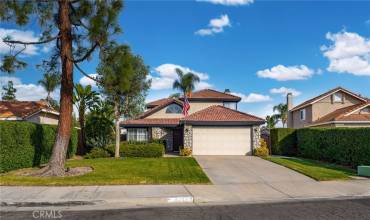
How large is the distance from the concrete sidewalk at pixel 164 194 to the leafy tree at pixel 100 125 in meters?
17.7

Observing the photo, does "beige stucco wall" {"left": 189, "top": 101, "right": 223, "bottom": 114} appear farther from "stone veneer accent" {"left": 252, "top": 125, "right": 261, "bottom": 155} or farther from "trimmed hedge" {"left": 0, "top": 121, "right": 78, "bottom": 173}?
"trimmed hedge" {"left": 0, "top": 121, "right": 78, "bottom": 173}

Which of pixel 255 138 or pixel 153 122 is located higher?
pixel 153 122

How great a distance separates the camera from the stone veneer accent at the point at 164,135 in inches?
1303

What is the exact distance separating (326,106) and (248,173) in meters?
21.7

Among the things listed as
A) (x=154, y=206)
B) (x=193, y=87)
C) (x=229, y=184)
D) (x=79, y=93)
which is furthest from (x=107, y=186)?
(x=193, y=87)

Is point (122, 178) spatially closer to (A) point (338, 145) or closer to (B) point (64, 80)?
(B) point (64, 80)

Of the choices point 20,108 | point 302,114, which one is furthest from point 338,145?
Result: point 20,108

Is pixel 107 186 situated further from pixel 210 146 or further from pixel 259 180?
pixel 210 146

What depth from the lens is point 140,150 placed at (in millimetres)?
26000

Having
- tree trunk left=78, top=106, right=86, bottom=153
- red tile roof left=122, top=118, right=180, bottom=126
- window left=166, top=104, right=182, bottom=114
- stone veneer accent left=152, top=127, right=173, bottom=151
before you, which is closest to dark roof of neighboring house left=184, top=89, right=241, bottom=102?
window left=166, top=104, right=182, bottom=114

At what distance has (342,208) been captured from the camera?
31.3 feet

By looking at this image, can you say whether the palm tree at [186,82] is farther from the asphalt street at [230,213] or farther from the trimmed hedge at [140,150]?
the asphalt street at [230,213]

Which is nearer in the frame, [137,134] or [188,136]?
[188,136]

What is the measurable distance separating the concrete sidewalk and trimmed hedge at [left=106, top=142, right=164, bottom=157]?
1259 cm
